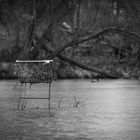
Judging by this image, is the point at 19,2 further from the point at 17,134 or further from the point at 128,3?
the point at 17,134

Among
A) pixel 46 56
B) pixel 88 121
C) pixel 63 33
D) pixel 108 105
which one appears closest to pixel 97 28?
pixel 63 33

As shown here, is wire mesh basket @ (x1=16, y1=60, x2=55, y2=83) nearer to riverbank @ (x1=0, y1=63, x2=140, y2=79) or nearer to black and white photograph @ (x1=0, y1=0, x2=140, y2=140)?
black and white photograph @ (x1=0, y1=0, x2=140, y2=140)

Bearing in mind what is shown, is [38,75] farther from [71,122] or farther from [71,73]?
[71,73]

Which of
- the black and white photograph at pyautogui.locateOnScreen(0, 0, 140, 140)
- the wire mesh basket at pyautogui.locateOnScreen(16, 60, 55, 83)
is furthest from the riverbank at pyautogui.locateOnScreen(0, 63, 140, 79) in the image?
the wire mesh basket at pyautogui.locateOnScreen(16, 60, 55, 83)

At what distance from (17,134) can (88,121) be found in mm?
1730

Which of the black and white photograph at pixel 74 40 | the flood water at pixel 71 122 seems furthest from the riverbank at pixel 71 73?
the flood water at pixel 71 122

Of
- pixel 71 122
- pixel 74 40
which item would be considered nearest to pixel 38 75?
pixel 71 122

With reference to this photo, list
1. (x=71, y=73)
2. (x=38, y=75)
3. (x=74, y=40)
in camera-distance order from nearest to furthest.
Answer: (x=38, y=75) < (x=74, y=40) < (x=71, y=73)

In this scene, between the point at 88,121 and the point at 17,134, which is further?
the point at 88,121

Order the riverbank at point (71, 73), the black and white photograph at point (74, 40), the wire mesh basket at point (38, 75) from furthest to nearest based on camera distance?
the riverbank at point (71, 73), the black and white photograph at point (74, 40), the wire mesh basket at point (38, 75)

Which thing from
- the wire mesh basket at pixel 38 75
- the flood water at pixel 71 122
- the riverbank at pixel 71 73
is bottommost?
the riverbank at pixel 71 73

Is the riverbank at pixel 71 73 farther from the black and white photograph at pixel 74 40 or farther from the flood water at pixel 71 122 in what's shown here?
the flood water at pixel 71 122

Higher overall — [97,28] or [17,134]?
[97,28]

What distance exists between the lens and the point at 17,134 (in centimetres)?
625
